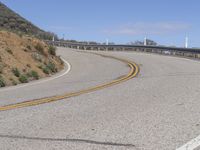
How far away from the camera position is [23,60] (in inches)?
901

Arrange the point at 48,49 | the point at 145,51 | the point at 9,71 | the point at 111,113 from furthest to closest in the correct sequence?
the point at 145,51 < the point at 48,49 < the point at 9,71 < the point at 111,113

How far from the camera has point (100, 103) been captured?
11.0 metres

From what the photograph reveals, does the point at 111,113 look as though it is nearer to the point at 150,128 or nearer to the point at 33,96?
the point at 150,128

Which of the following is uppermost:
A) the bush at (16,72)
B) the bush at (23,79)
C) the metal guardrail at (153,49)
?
the metal guardrail at (153,49)

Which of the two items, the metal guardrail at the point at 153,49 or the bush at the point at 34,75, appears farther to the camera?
the metal guardrail at the point at 153,49

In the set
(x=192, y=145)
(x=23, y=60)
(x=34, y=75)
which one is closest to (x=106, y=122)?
(x=192, y=145)

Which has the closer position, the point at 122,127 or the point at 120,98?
the point at 122,127

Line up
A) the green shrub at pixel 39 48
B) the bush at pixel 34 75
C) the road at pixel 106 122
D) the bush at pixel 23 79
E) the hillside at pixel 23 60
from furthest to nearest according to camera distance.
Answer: the green shrub at pixel 39 48 → the bush at pixel 34 75 → the hillside at pixel 23 60 → the bush at pixel 23 79 → the road at pixel 106 122

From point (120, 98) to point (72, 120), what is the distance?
3.37m

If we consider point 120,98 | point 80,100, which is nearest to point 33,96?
point 80,100

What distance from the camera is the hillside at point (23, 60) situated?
19.5m

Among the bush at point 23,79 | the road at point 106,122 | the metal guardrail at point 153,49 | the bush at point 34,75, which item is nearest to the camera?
the road at point 106,122

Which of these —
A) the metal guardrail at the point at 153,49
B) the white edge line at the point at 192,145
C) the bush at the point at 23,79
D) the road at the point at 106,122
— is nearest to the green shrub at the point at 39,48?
the bush at the point at 23,79

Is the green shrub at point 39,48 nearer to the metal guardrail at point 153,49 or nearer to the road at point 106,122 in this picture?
the metal guardrail at point 153,49
